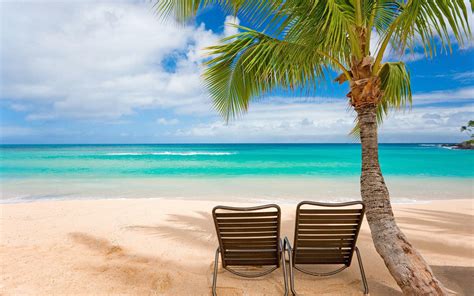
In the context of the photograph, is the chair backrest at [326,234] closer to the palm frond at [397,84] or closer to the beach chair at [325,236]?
the beach chair at [325,236]

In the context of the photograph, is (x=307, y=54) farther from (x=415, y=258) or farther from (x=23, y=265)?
(x=23, y=265)

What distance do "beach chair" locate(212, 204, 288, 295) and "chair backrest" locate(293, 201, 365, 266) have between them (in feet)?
0.73

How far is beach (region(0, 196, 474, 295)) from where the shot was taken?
3355 mm

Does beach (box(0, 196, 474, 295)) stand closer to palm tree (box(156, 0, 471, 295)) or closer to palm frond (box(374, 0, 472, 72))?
palm tree (box(156, 0, 471, 295))

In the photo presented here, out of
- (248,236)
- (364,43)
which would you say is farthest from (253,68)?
(248,236)

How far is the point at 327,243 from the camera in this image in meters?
3.22

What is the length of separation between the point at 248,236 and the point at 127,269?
5.89 feet

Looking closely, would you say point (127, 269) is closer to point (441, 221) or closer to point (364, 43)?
point (364, 43)

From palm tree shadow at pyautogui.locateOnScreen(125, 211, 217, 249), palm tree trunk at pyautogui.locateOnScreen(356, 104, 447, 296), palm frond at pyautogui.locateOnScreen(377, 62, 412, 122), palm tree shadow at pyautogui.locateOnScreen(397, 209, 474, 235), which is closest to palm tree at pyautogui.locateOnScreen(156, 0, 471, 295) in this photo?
palm tree trunk at pyautogui.locateOnScreen(356, 104, 447, 296)

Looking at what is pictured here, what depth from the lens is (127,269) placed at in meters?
3.81

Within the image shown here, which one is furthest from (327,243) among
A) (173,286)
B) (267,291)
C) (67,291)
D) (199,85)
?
(199,85)

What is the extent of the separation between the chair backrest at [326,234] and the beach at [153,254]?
0.37 meters

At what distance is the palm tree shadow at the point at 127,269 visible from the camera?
3.40m

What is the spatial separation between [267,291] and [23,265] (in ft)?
10.6
